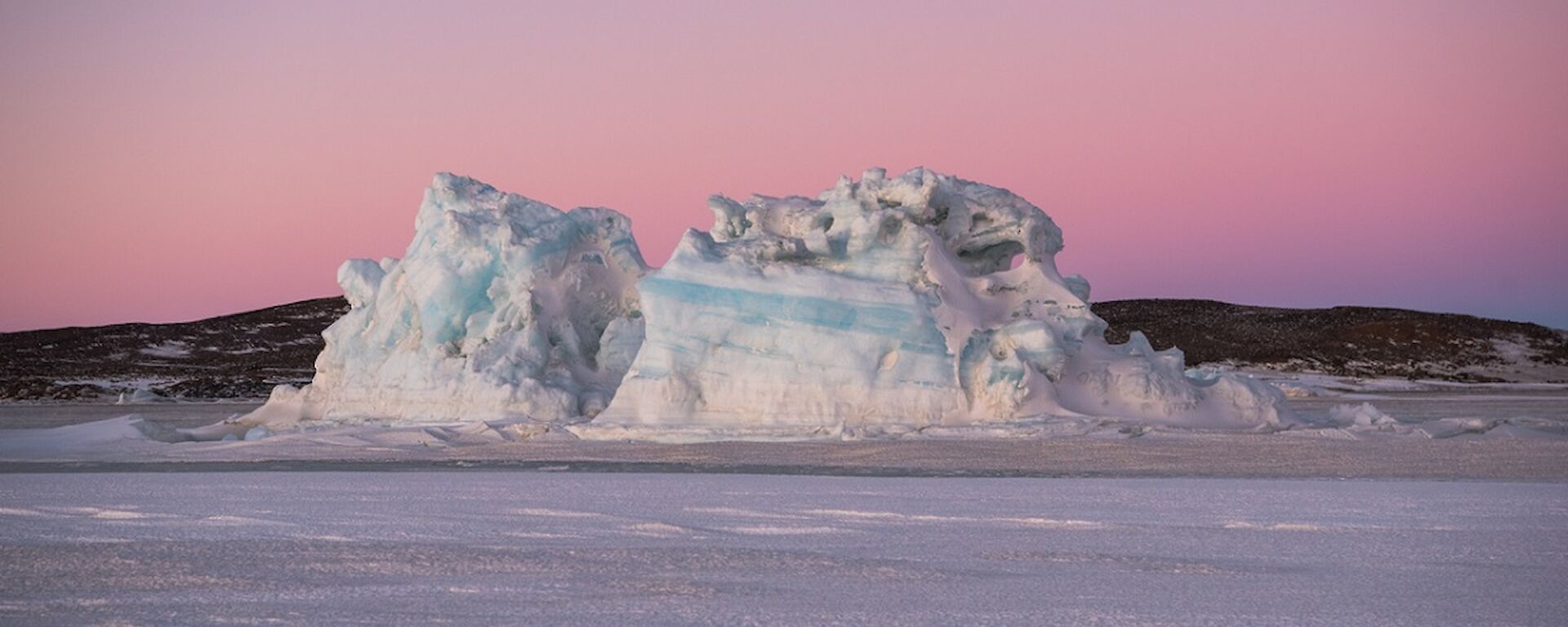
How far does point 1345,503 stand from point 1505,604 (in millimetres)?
3327

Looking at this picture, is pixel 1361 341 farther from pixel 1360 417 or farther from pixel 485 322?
pixel 485 322

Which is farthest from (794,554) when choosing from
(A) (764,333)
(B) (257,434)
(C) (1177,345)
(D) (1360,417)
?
(C) (1177,345)

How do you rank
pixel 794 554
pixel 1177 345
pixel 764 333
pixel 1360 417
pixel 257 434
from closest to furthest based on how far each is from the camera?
pixel 794 554, pixel 764 333, pixel 257 434, pixel 1360 417, pixel 1177 345

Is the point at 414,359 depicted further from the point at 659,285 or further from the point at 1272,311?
the point at 1272,311

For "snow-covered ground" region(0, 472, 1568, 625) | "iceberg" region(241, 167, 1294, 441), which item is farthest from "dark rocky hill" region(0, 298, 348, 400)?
"snow-covered ground" region(0, 472, 1568, 625)

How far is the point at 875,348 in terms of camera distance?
48.9ft

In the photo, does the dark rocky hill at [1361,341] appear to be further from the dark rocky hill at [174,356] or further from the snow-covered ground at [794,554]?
the snow-covered ground at [794,554]

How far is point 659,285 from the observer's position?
50.4ft

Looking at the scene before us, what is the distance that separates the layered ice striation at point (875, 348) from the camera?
14.7m

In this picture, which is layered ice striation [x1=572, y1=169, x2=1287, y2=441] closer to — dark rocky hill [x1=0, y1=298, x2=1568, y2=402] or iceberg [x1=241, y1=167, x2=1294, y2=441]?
iceberg [x1=241, y1=167, x2=1294, y2=441]

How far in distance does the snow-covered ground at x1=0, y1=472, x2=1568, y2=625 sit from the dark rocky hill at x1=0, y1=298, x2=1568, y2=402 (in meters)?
28.4

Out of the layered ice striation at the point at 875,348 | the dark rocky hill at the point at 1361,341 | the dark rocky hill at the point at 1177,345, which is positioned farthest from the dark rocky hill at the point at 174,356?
the dark rocky hill at the point at 1361,341

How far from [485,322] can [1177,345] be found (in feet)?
133

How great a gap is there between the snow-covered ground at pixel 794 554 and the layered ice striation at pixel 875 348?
4974 millimetres
